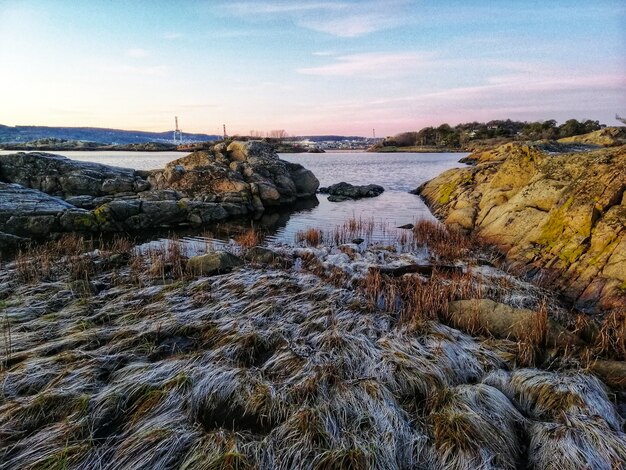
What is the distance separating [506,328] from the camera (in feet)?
22.2

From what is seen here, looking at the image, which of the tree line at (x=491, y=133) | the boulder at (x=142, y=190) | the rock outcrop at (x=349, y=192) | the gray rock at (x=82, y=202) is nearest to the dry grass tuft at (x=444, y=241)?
the boulder at (x=142, y=190)

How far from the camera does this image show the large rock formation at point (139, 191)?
54.1ft

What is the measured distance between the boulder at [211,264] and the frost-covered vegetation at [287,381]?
117cm

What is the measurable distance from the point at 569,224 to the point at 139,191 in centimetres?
2508

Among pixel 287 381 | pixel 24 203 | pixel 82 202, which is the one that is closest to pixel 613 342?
pixel 287 381

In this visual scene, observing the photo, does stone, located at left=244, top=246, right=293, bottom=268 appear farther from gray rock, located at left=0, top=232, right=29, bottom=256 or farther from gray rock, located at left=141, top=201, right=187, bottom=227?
gray rock, located at left=141, top=201, right=187, bottom=227

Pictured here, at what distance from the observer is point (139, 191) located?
998 inches

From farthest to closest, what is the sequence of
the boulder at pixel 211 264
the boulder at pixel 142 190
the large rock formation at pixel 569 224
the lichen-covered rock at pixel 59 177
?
the lichen-covered rock at pixel 59 177, the boulder at pixel 142 190, the boulder at pixel 211 264, the large rock formation at pixel 569 224

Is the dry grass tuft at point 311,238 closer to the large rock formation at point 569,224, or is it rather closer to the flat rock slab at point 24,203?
the large rock formation at point 569,224

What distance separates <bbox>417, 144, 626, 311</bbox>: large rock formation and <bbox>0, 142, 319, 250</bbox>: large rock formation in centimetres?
1462

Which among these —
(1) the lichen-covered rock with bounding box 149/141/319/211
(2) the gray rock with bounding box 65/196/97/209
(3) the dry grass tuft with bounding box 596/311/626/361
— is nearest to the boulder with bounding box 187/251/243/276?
(3) the dry grass tuft with bounding box 596/311/626/361

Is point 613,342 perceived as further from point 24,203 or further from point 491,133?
point 491,133

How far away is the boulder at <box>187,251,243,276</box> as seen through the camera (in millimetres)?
10317

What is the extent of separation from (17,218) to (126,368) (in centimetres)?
1432
